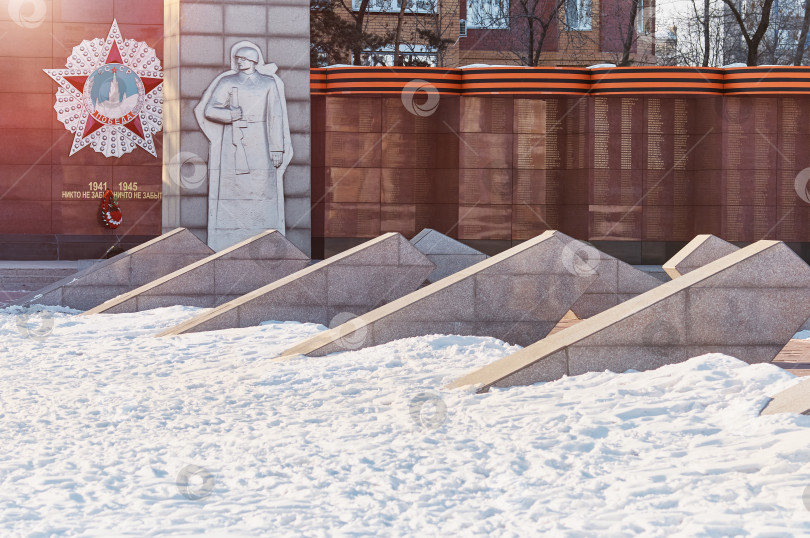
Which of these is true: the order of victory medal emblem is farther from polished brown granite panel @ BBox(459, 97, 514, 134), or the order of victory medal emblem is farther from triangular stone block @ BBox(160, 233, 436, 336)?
triangular stone block @ BBox(160, 233, 436, 336)

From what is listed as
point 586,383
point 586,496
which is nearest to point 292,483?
point 586,496

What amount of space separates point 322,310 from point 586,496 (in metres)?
7.74

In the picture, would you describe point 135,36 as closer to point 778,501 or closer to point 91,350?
point 91,350

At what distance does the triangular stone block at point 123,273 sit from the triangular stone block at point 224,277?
117 centimetres

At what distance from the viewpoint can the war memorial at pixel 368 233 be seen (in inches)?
312

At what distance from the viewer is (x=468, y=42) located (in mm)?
40031

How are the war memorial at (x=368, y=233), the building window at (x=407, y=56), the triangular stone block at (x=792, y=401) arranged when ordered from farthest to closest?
the building window at (x=407, y=56), the war memorial at (x=368, y=233), the triangular stone block at (x=792, y=401)

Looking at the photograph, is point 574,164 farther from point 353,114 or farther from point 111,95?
point 111,95

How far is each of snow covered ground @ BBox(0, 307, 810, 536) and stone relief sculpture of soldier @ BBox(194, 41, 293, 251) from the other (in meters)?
9.79

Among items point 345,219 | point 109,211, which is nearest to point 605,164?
point 345,219

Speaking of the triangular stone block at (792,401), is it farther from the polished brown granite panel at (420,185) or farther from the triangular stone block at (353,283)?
the polished brown granite panel at (420,185)

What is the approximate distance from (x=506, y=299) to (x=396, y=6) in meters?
29.4

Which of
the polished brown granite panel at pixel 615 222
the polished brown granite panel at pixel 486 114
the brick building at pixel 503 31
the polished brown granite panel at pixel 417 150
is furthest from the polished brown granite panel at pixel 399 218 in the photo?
the brick building at pixel 503 31

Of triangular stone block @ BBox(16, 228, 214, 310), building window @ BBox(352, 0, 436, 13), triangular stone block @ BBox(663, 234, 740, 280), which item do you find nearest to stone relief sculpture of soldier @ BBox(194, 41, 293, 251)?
Answer: triangular stone block @ BBox(16, 228, 214, 310)
